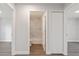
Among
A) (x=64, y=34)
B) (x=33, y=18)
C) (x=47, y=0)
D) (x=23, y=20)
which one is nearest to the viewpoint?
(x=47, y=0)

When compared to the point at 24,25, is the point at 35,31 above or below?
below

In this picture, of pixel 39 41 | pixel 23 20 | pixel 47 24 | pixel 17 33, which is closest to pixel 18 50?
pixel 17 33

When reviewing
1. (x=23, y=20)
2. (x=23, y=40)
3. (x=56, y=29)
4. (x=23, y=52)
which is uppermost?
(x=23, y=20)

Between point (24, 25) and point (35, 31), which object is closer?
point (24, 25)

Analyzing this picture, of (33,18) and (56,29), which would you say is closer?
(56,29)

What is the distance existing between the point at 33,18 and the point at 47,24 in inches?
117

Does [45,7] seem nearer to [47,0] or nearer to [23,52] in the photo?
[23,52]

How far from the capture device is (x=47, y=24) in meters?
4.76

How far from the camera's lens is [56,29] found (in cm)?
477

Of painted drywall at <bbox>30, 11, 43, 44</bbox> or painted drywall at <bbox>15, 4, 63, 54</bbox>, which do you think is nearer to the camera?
painted drywall at <bbox>15, 4, 63, 54</bbox>

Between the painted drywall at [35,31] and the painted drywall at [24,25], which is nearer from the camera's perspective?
the painted drywall at [24,25]

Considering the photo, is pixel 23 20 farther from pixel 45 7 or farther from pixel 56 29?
pixel 56 29

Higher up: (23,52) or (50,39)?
(50,39)

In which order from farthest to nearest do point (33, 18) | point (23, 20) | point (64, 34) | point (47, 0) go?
point (33, 18) → point (23, 20) → point (64, 34) → point (47, 0)
